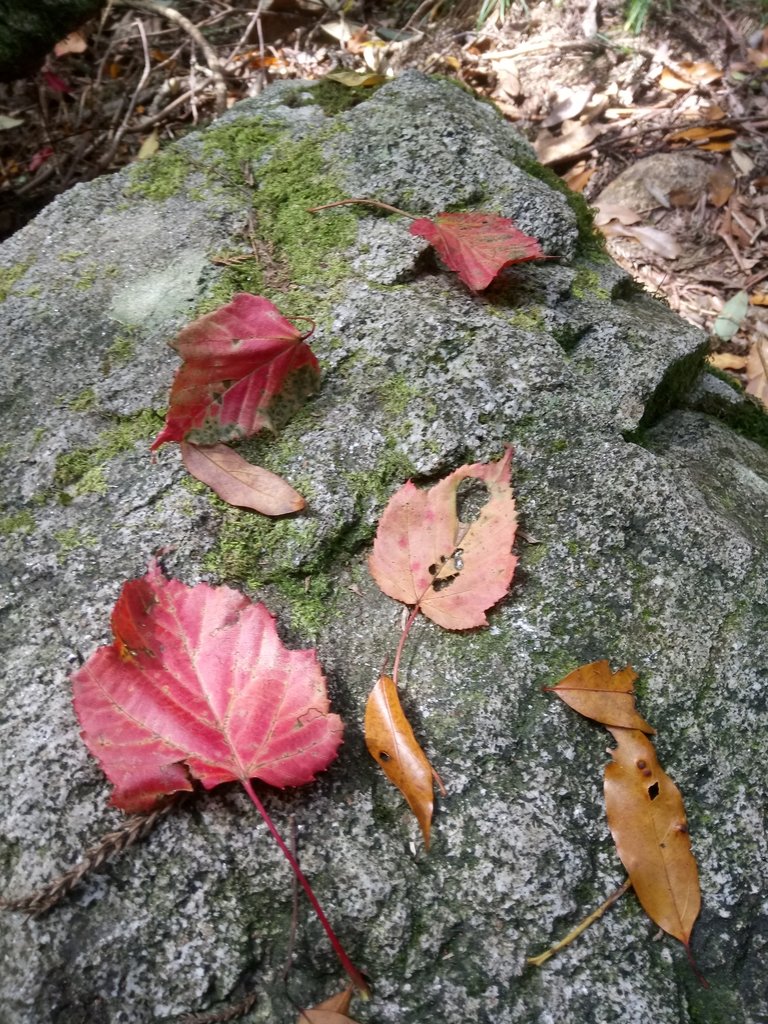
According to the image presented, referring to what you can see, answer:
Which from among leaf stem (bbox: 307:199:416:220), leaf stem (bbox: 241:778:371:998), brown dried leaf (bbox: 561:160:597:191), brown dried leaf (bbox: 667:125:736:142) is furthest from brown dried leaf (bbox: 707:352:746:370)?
leaf stem (bbox: 241:778:371:998)

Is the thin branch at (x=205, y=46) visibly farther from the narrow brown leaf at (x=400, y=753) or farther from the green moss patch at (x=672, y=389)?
the narrow brown leaf at (x=400, y=753)

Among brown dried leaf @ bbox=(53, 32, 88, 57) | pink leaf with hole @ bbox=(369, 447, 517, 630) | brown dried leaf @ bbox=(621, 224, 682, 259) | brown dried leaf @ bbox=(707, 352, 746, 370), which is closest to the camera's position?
pink leaf with hole @ bbox=(369, 447, 517, 630)

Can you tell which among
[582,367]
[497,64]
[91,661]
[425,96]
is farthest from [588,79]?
[91,661]

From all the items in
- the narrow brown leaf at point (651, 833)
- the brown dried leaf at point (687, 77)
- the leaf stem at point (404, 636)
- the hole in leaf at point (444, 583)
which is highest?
the brown dried leaf at point (687, 77)

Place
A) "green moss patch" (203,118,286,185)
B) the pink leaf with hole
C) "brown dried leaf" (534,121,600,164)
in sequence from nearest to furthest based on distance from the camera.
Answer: the pink leaf with hole → "green moss patch" (203,118,286,185) → "brown dried leaf" (534,121,600,164)

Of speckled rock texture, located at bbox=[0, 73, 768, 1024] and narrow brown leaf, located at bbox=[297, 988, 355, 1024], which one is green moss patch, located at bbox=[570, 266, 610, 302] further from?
narrow brown leaf, located at bbox=[297, 988, 355, 1024]

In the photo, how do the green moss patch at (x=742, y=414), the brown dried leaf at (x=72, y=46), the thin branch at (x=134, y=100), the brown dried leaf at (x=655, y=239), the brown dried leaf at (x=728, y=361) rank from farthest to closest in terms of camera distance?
the brown dried leaf at (x=72, y=46)
the thin branch at (x=134, y=100)
the brown dried leaf at (x=655, y=239)
the brown dried leaf at (x=728, y=361)
the green moss patch at (x=742, y=414)

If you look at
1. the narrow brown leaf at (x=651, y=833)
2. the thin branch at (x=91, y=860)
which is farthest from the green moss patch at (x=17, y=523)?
the narrow brown leaf at (x=651, y=833)
